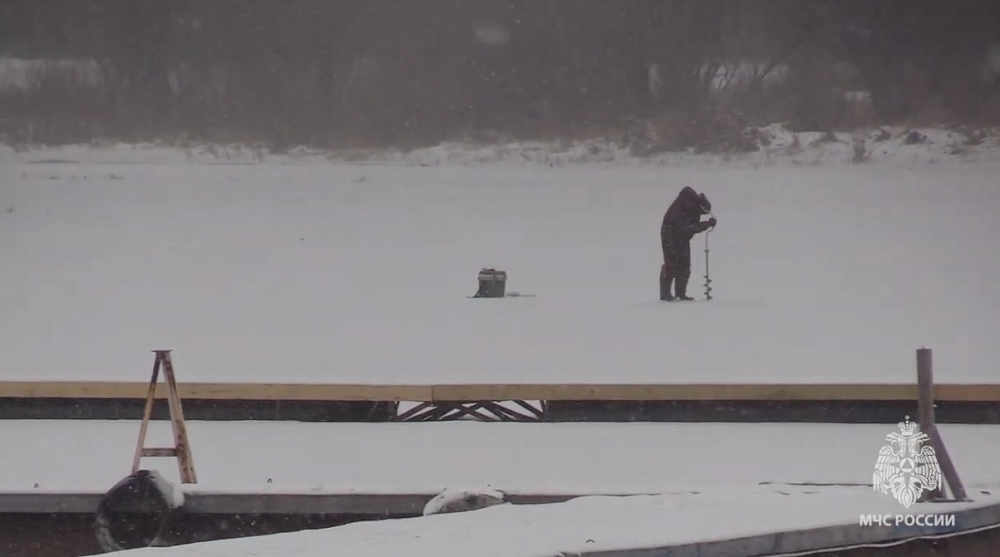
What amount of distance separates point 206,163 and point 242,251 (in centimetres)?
57

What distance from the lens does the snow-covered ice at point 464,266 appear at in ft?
20.8

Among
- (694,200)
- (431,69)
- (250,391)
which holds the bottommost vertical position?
(250,391)

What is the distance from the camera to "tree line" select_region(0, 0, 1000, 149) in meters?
6.77

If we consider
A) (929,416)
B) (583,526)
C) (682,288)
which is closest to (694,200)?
(682,288)

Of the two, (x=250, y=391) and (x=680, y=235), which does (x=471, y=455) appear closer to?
(x=250, y=391)

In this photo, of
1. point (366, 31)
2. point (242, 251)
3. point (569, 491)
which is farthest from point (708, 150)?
point (569, 491)

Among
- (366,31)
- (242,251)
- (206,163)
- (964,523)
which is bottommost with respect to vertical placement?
(964,523)

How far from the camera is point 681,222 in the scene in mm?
Answer: 7137

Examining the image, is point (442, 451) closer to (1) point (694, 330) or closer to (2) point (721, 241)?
(1) point (694, 330)

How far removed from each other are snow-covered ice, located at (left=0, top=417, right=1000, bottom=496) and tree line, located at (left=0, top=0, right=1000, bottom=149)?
8.66ft

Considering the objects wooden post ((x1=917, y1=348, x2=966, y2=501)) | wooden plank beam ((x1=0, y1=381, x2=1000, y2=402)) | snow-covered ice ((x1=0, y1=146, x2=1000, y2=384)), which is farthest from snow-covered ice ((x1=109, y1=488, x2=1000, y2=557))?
snow-covered ice ((x1=0, y1=146, x2=1000, y2=384))

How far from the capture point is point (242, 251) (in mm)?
7316

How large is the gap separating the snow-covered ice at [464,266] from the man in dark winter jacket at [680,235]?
0.12 meters

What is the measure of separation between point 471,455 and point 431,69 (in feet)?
10.9
